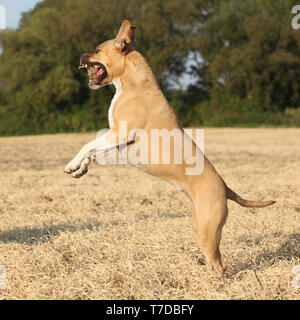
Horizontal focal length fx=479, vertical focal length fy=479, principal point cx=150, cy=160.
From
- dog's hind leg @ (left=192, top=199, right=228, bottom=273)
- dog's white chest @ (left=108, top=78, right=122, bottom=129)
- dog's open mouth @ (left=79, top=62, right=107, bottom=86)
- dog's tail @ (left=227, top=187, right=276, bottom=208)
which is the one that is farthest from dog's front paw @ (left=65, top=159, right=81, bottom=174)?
dog's tail @ (left=227, top=187, right=276, bottom=208)

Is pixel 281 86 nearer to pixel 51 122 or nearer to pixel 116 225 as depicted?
pixel 51 122

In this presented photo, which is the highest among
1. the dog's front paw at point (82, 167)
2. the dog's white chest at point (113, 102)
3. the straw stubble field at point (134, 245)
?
the dog's white chest at point (113, 102)

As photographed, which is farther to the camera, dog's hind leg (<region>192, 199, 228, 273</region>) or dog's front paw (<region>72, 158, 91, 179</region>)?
dog's front paw (<region>72, 158, 91, 179</region>)

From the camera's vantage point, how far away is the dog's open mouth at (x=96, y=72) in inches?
182

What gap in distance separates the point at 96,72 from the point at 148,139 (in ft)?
3.09

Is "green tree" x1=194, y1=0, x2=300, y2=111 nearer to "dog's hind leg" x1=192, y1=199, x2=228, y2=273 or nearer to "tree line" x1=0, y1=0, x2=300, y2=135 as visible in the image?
"tree line" x1=0, y1=0, x2=300, y2=135

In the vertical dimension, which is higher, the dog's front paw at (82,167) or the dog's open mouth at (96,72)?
the dog's open mouth at (96,72)

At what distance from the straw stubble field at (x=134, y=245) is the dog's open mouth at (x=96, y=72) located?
1795 millimetres

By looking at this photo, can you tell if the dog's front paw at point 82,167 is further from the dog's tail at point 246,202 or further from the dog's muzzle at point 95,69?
the dog's tail at point 246,202

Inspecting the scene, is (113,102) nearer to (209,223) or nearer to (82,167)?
(82,167)

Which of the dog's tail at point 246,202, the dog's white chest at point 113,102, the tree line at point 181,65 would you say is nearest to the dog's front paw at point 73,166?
the dog's white chest at point 113,102

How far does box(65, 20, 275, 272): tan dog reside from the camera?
4.18 m

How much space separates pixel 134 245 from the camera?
5.32m

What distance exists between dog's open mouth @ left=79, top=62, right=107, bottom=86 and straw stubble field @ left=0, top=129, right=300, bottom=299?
1.80 meters
